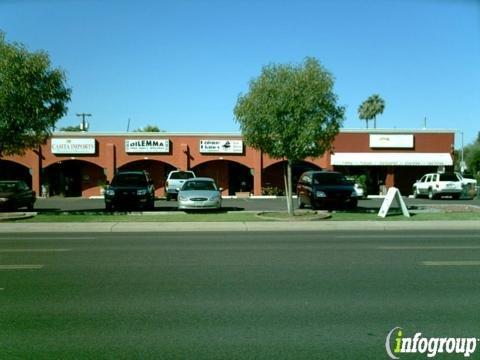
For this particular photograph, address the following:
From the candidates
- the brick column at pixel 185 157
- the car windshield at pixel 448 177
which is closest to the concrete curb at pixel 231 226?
the car windshield at pixel 448 177

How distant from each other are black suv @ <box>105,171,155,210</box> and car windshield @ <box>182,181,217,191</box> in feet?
5.87

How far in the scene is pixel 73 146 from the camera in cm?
3944

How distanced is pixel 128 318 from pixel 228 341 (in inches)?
58.1

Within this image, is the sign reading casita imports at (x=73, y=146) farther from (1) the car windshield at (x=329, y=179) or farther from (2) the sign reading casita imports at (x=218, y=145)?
(1) the car windshield at (x=329, y=179)

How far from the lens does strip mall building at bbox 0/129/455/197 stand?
1559 inches

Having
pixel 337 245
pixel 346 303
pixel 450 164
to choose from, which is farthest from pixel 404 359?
pixel 450 164

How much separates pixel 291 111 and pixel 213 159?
66.6 ft

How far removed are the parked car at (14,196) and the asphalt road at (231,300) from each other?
12.6 metres

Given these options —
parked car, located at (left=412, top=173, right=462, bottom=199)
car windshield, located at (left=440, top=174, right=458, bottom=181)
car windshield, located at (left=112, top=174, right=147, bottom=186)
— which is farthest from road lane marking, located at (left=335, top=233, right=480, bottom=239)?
car windshield, located at (left=440, top=174, right=458, bottom=181)

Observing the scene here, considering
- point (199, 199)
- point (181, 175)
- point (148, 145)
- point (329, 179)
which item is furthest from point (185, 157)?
point (199, 199)

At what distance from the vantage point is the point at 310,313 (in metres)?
6.49

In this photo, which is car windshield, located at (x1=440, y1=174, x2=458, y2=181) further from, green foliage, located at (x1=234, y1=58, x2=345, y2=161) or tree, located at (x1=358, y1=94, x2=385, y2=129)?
tree, located at (x1=358, y1=94, x2=385, y2=129)

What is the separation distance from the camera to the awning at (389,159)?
39.5m

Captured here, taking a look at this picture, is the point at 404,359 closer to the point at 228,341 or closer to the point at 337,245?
the point at 228,341
